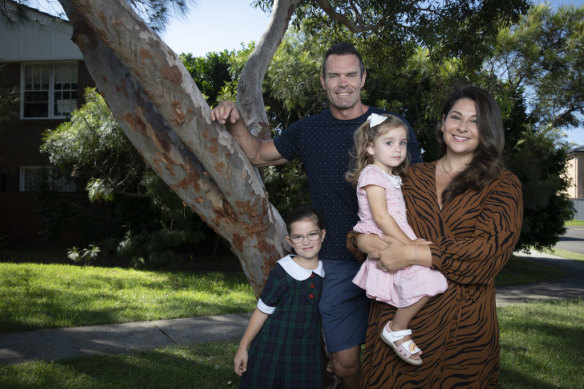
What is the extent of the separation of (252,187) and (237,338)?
3.19 metres

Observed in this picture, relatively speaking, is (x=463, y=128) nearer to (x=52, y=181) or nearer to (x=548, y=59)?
(x=52, y=181)

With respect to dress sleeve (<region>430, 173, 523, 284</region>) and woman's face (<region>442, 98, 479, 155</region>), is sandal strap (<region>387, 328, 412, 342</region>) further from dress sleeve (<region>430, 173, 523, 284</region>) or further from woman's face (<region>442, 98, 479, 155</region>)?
woman's face (<region>442, 98, 479, 155</region>)

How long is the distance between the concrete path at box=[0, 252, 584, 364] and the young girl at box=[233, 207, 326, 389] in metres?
2.89

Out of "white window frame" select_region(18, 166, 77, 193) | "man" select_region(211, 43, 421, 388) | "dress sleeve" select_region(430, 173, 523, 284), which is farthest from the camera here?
"white window frame" select_region(18, 166, 77, 193)

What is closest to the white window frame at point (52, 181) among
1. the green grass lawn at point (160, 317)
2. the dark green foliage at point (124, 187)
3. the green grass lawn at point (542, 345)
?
the dark green foliage at point (124, 187)

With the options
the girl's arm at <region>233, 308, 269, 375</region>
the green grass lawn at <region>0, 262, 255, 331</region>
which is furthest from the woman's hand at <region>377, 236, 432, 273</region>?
the green grass lawn at <region>0, 262, 255, 331</region>

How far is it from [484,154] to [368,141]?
582 millimetres

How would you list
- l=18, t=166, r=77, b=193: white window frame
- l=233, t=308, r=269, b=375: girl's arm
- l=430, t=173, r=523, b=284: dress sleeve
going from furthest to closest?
1. l=18, t=166, r=77, b=193: white window frame
2. l=233, t=308, r=269, b=375: girl's arm
3. l=430, t=173, r=523, b=284: dress sleeve

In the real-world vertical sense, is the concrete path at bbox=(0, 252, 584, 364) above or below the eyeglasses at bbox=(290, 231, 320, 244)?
below

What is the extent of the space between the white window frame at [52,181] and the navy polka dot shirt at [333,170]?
1138cm

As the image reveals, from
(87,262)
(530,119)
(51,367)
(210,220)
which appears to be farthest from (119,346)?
(530,119)

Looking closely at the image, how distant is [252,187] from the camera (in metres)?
3.00

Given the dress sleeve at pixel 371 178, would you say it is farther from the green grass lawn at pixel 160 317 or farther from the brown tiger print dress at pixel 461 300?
the green grass lawn at pixel 160 317

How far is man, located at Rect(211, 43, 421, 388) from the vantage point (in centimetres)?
290
